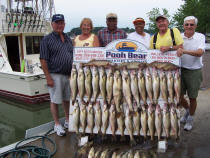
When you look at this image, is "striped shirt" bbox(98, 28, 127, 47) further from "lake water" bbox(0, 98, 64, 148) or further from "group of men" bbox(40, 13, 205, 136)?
"lake water" bbox(0, 98, 64, 148)

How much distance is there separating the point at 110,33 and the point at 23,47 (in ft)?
23.8

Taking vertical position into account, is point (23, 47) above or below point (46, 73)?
above

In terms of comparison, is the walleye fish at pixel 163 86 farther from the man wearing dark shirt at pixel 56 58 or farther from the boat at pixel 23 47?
the boat at pixel 23 47

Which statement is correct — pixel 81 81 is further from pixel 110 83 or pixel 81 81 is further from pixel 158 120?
pixel 158 120

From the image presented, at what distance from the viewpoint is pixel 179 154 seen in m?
3.32

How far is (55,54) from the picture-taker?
376 cm

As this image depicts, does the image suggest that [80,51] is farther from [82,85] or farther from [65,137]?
[65,137]

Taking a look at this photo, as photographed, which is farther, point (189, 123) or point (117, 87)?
point (189, 123)

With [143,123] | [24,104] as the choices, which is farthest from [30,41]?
[143,123]

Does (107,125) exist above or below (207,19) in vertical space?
below

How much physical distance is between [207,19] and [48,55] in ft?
82.3

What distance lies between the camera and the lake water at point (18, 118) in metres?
6.45

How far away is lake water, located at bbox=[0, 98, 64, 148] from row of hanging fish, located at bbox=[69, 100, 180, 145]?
351 centimetres

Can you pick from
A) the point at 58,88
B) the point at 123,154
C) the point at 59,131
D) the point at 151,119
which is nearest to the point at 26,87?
the point at 59,131
